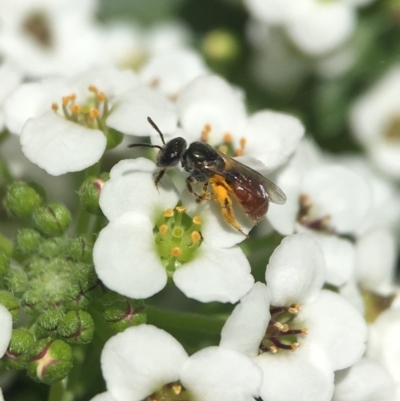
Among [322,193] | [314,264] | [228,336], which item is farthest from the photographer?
[322,193]

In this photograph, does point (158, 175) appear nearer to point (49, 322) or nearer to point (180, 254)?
point (180, 254)

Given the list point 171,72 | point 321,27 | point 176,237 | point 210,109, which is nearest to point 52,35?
point 171,72

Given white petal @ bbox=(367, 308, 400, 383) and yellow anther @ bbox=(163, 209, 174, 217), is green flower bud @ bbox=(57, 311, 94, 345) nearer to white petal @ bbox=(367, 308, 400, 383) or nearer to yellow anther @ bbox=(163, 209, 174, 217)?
yellow anther @ bbox=(163, 209, 174, 217)

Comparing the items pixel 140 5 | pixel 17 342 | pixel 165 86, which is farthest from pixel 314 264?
pixel 140 5

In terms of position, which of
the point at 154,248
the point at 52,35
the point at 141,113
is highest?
the point at 141,113

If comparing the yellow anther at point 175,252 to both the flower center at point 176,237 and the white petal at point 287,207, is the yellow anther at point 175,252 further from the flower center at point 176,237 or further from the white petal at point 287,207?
the white petal at point 287,207

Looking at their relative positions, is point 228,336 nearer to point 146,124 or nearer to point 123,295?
point 123,295
